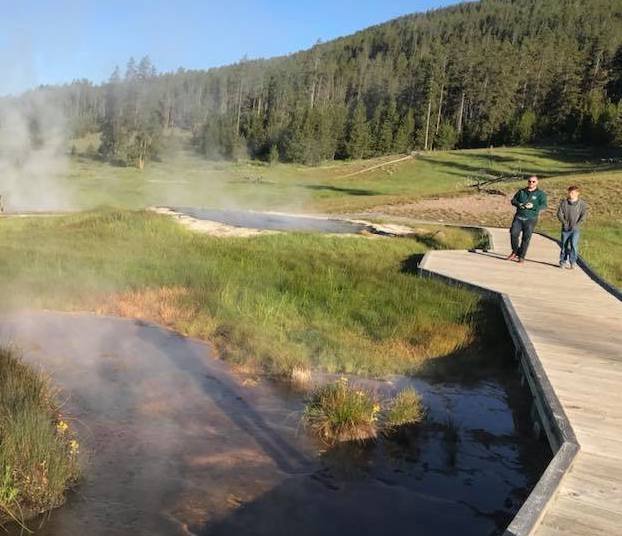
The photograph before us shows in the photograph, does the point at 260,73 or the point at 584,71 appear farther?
the point at 260,73

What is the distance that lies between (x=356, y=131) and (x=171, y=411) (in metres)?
79.0

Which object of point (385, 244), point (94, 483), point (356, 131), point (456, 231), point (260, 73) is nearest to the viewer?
point (94, 483)

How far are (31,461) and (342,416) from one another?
10.0 ft

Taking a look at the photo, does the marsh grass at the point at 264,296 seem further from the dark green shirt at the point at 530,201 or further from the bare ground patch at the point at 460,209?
the bare ground patch at the point at 460,209

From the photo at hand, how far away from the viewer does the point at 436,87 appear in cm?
8956

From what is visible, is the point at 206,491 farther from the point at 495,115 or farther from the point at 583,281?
the point at 495,115

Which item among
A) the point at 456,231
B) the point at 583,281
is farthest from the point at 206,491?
the point at 456,231

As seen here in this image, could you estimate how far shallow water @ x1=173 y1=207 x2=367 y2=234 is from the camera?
23.1 m

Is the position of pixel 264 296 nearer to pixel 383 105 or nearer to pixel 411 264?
pixel 411 264

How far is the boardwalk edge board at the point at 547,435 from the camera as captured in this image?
4.17m

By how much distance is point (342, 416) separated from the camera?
7.03 metres

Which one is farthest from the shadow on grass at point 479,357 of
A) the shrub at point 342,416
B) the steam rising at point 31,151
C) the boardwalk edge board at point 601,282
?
the steam rising at point 31,151

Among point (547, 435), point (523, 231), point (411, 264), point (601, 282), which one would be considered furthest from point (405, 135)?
point (547, 435)

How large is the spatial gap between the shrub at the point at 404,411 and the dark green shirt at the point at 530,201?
331 inches
